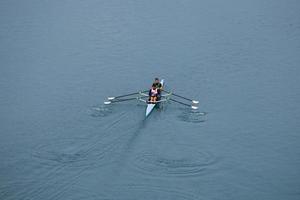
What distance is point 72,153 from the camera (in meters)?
17.8

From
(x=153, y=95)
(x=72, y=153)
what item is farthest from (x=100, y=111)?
(x=72, y=153)

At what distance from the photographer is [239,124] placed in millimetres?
20609

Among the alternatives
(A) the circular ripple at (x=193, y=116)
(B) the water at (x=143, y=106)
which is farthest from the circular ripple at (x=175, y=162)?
(A) the circular ripple at (x=193, y=116)

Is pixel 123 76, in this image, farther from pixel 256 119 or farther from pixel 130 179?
pixel 130 179

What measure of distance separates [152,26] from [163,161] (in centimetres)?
1589

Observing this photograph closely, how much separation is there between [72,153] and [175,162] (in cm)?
392

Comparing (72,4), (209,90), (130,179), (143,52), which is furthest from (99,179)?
(72,4)

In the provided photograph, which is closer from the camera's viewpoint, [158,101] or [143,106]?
[158,101]

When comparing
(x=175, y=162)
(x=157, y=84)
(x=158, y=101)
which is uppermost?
(x=157, y=84)

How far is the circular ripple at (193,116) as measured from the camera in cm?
2067

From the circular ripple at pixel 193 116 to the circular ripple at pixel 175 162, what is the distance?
2352mm

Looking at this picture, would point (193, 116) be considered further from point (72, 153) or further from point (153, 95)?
point (72, 153)

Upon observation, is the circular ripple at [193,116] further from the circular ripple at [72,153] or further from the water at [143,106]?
the circular ripple at [72,153]

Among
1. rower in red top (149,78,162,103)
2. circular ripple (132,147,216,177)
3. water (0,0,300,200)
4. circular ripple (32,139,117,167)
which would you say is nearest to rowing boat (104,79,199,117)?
rower in red top (149,78,162,103)
